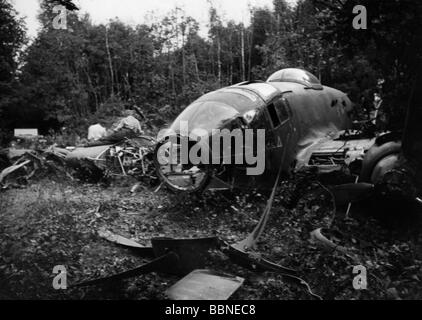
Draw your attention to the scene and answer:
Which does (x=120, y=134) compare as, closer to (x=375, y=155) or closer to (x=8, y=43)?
(x=8, y=43)

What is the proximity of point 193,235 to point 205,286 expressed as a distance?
8.09 feet

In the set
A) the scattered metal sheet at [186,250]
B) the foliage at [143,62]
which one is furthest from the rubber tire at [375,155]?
the foliage at [143,62]

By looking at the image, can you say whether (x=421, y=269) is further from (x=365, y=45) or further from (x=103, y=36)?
(x=103, y=36)

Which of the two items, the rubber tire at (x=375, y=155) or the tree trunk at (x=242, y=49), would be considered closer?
the rubber tire at (x=375, y=155)

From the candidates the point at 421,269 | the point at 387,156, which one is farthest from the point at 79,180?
the point at 421,269

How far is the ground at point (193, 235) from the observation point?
4.75 meters

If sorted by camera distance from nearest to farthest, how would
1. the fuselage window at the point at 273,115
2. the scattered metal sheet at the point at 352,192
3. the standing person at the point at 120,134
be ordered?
the scattered metal sheet at the point at 352,192
the fuselage window at the point at 273,115
the standing person at the point at 120,134

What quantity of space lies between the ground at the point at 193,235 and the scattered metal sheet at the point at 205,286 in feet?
0.61

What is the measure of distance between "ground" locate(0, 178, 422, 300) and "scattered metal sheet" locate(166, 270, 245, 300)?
185 mm

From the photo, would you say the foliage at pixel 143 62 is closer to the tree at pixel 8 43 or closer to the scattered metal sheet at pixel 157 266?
the tree at pixel 8 43

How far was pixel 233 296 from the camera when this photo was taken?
452 centimetres

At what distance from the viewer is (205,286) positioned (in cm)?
445

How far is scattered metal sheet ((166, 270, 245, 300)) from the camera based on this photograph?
13.9 ft

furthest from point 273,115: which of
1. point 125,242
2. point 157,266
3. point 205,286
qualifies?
point 205,286
